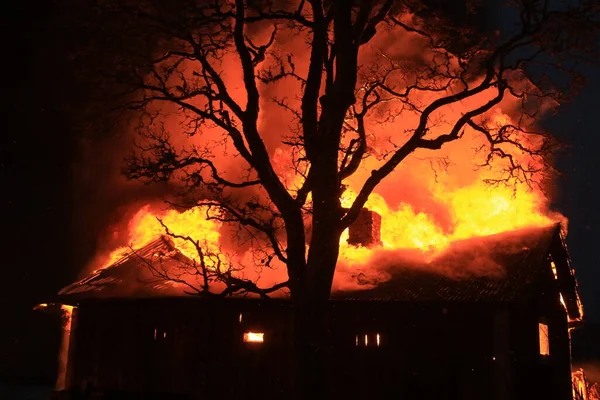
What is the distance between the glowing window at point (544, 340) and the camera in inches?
654

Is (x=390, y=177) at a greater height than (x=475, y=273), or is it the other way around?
(x=390, y=177)

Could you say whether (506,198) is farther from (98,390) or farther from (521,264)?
(98,390)

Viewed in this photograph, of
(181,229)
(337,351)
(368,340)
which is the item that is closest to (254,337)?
(337,351)

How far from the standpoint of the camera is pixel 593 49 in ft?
38.9

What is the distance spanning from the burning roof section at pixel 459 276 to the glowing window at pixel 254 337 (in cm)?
240

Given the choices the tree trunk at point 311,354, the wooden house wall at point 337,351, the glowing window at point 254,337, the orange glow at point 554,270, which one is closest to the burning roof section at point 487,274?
the orange glow at point 554,270

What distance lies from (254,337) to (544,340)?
8.85 meters

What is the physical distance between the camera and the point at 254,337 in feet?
54.0

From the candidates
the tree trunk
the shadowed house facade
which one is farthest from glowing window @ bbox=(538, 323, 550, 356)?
the tree trunk

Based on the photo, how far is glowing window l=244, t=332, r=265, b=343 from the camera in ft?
53.7

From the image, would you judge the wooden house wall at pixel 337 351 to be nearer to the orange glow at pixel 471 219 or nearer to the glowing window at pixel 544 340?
the glowing window at pixel 544 340

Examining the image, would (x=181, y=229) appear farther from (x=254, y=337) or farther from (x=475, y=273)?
(x=475, y=273)

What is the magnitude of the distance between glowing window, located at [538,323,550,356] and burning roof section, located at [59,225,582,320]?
1584 mm

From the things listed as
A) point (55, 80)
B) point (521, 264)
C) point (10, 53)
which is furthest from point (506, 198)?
point (10, 53)
